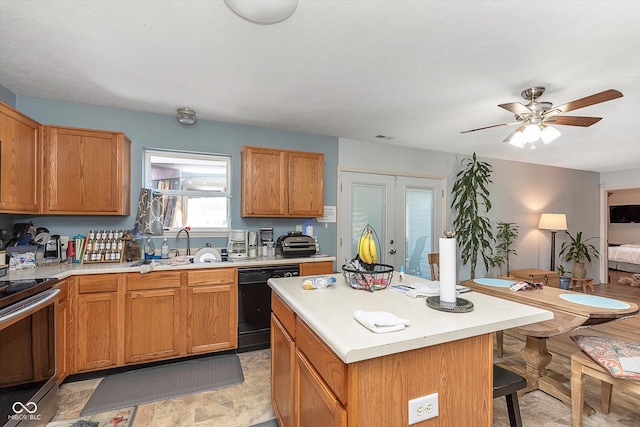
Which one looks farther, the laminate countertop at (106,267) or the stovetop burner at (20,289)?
the laminate countertop at (106,267)

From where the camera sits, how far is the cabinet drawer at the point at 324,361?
1.01m

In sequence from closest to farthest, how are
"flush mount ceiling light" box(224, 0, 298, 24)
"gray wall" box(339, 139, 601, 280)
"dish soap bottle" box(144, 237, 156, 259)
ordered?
"flush mount ceiling light" box(224, 0, 298, 24), "dish soap bottle" box(144, 237, 156, 259), "gray wall" box(339, 139, 601, 280)

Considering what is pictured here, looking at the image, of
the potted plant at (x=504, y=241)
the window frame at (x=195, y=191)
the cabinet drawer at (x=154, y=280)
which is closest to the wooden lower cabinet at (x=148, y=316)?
the cabinet drawer at (x=154, y=280)

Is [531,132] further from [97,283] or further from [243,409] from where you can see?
[97,283]

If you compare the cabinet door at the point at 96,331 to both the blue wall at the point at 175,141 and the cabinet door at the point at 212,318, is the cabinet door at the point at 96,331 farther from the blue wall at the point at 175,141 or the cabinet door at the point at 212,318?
the blue wall at the point at 175,141

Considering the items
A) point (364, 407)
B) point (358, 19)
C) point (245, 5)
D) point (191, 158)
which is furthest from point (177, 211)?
point (364, 407)

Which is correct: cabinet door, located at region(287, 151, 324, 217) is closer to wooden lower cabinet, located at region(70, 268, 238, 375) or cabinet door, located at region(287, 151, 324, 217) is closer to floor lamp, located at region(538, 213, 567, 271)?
wooden lower cabinet, located at region(70, 268, 238, 375)

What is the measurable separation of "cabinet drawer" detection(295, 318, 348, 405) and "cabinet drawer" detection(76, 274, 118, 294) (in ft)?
6.42

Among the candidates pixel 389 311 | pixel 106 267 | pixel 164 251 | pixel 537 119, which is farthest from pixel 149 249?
pixel 537 119

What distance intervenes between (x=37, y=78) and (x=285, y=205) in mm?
2380

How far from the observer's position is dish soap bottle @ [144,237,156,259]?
3007mm

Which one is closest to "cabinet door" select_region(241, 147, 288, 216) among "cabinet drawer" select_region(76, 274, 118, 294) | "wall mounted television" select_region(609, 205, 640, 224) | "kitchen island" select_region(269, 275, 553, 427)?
"cabinet drawer" select_region(76, 274, 118, 294)

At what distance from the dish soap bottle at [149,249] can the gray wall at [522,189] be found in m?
2.51

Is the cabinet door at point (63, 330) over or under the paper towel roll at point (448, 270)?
under
